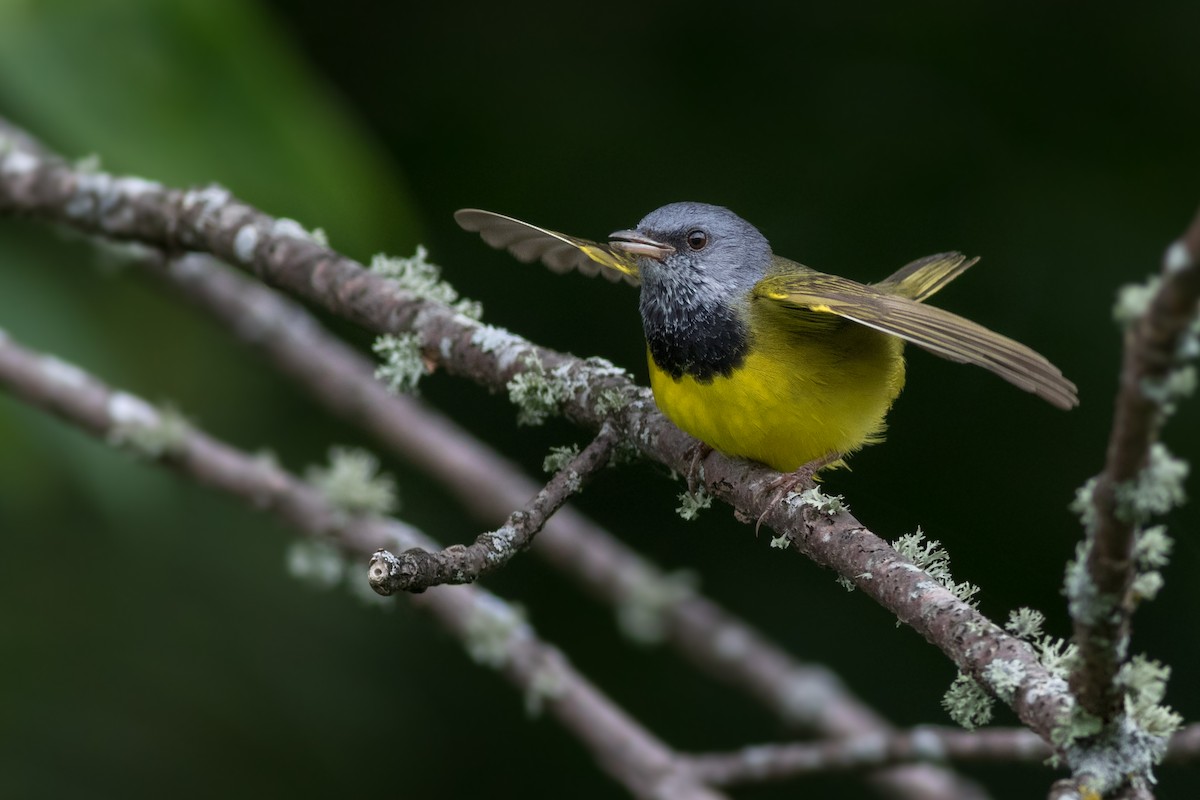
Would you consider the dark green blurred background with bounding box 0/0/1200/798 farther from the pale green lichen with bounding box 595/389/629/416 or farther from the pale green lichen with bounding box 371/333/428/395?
the pale green lichen with bounding box 595/389/629/416

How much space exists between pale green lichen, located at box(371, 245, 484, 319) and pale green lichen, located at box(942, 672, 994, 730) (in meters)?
1.63

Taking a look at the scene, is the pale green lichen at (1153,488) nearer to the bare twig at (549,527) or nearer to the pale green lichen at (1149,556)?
the pale green lichen at (1149,556)

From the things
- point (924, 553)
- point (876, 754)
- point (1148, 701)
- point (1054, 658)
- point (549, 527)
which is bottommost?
point (1148, 701)

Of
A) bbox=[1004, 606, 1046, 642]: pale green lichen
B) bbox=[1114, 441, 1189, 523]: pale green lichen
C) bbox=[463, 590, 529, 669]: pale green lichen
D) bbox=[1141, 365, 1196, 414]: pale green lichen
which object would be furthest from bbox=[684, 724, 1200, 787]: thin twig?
bbox=[1141, 365, 1196, 414]: pale green lichen

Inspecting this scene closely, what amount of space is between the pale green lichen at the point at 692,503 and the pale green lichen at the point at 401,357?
2.38 feet

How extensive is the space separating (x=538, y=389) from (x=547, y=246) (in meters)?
0.75

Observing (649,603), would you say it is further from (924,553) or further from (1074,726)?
(1074,726)

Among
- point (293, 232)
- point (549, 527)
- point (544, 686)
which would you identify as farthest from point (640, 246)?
point (549, 527)

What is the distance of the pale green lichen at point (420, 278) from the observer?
3.17 metres

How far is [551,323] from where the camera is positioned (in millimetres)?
5555

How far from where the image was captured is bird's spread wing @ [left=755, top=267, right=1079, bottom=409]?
2043 millimetres

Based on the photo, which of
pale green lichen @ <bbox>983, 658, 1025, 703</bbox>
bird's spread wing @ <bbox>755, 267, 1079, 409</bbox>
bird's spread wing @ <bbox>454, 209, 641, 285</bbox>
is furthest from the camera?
bird's spread wing @ <bbox>454, 209, 641, 285</bbox>

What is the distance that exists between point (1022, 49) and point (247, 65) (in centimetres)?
355

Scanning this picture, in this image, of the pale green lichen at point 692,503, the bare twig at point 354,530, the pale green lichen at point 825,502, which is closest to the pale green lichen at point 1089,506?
the pale green lichen at point 825,502
